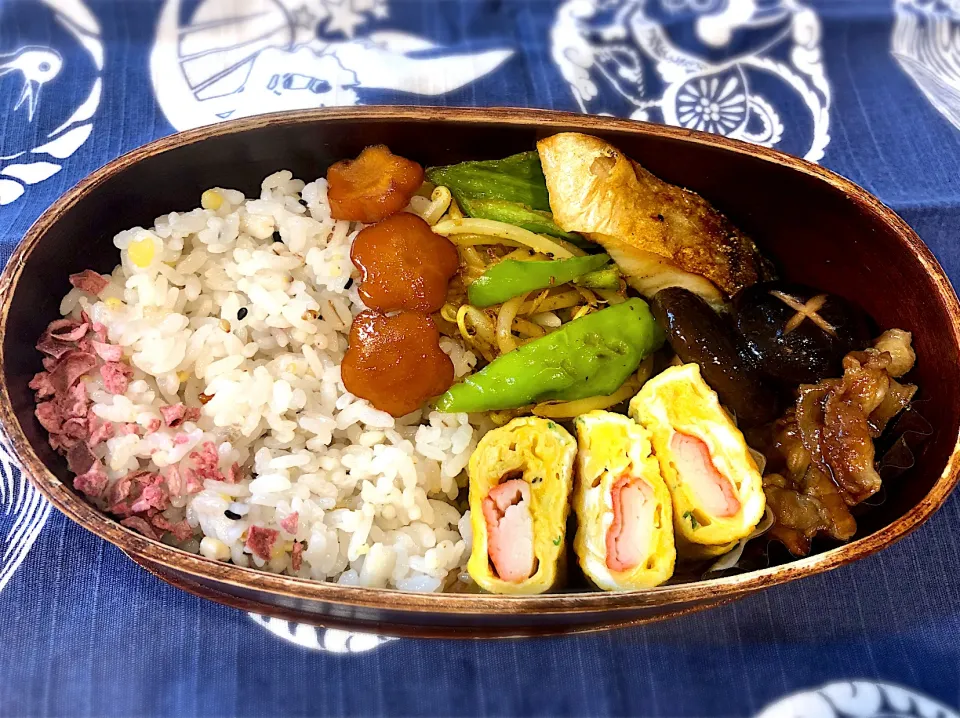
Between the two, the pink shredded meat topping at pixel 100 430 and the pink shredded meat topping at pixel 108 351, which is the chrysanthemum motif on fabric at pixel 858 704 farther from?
the pink shredded meat topping at pixel 108 351

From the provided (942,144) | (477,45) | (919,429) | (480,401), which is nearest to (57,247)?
(480,401)

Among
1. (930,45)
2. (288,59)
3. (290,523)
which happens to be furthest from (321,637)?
(930,45)

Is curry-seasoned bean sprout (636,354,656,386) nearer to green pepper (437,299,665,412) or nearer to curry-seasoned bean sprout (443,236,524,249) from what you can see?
Result: green pepper (437,299,665,412)

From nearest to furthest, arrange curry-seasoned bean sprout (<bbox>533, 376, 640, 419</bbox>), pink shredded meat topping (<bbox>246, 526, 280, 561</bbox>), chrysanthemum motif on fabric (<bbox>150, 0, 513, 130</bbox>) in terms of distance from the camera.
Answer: pink shredded meat topping (<bbox>246, 526, 280, 561</bbox>), curry-seasoned bean sprout (<bbox>533, 376, 640, 419</bbox>), chrysanthemum motif on fabric (<bbox>150, 0, 513, 130</bbox>)

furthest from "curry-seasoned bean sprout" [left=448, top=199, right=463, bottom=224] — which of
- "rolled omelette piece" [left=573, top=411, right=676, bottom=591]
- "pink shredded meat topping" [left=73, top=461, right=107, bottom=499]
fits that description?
"pink shredded meat topping" [left=73, top=461, right=107, bottom=499]

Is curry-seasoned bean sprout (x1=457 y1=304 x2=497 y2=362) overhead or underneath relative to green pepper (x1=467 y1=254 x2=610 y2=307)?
underneath

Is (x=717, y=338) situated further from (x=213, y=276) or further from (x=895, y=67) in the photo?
(x=895, y=67)

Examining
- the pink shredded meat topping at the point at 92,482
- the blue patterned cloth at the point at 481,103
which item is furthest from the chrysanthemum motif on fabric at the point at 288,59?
the pink shredded meat topping at the point at 92,482
